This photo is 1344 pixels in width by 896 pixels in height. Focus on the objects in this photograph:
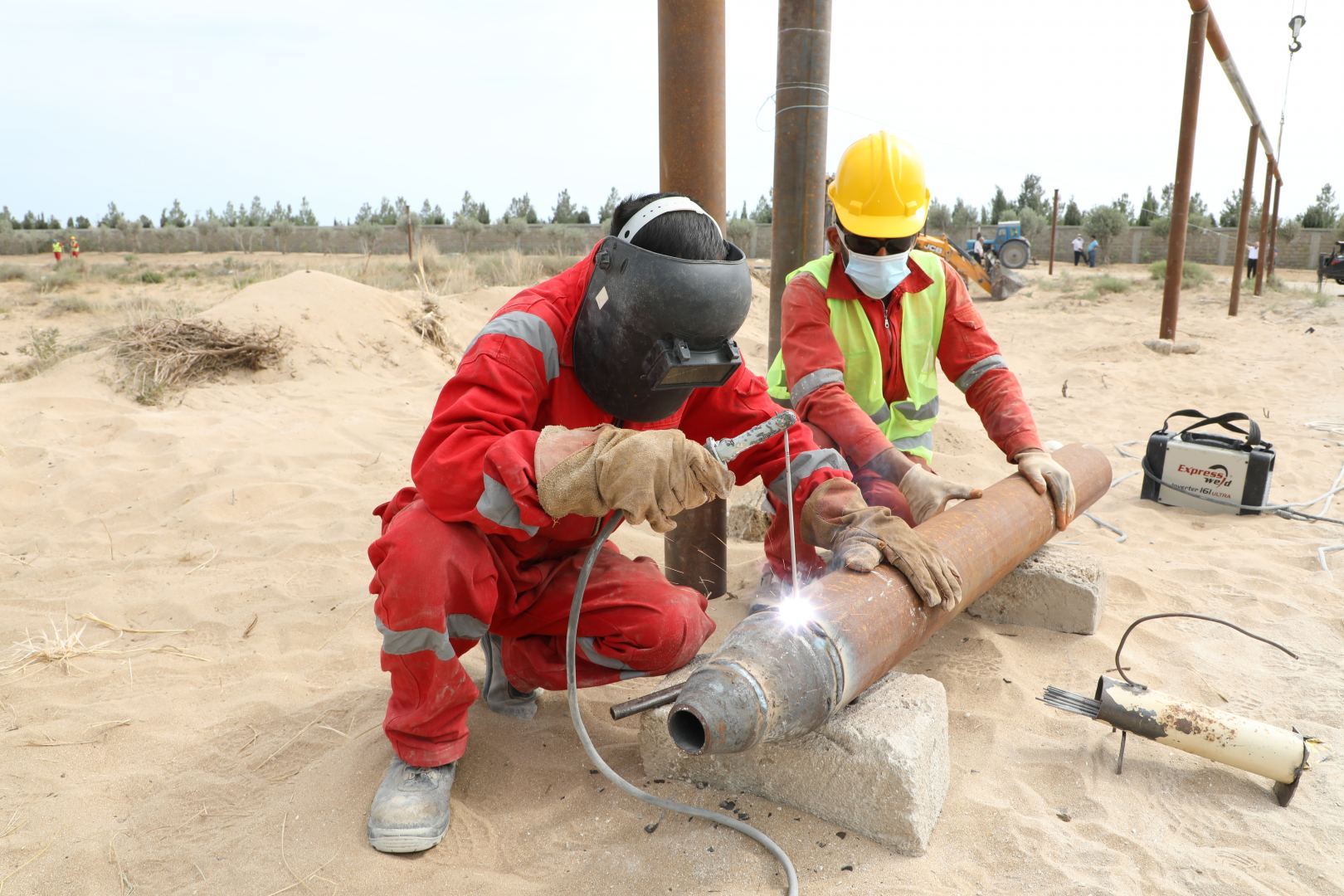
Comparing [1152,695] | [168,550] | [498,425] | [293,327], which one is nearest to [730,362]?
[498,425]

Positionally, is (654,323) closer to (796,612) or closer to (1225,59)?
(796,612)

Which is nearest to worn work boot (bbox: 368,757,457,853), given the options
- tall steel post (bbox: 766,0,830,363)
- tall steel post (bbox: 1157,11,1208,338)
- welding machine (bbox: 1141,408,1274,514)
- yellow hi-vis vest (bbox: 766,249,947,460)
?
yellow hi-vis vest (bbox: 766,249,947,460)

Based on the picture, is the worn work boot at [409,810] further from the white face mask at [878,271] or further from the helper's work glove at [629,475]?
the white face mask at [878,271]

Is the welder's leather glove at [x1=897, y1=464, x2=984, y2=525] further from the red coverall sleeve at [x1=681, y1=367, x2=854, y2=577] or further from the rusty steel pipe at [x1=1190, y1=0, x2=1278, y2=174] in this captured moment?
the rusty steel pipe at [x1=1190, y1=0, x2=1278, y2=174]

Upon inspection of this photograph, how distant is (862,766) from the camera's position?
1.99 m

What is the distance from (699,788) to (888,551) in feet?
2.55

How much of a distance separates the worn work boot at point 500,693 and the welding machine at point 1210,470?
11.9ft

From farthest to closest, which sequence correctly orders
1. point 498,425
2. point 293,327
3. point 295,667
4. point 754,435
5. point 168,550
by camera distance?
point 293,327, point 168,550, point 295,667, point 498,425, point 754,435

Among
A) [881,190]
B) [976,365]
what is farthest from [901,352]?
[881,190]

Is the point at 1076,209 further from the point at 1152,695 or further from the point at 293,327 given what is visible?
the point at 1152,695

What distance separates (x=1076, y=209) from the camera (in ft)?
128

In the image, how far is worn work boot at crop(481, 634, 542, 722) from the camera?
263cm

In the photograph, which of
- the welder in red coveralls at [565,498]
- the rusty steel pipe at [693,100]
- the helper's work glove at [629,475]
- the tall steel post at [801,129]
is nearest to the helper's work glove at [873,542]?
the welder in red coveralls at [565,498]

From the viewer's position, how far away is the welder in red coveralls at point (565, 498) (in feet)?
6.32
